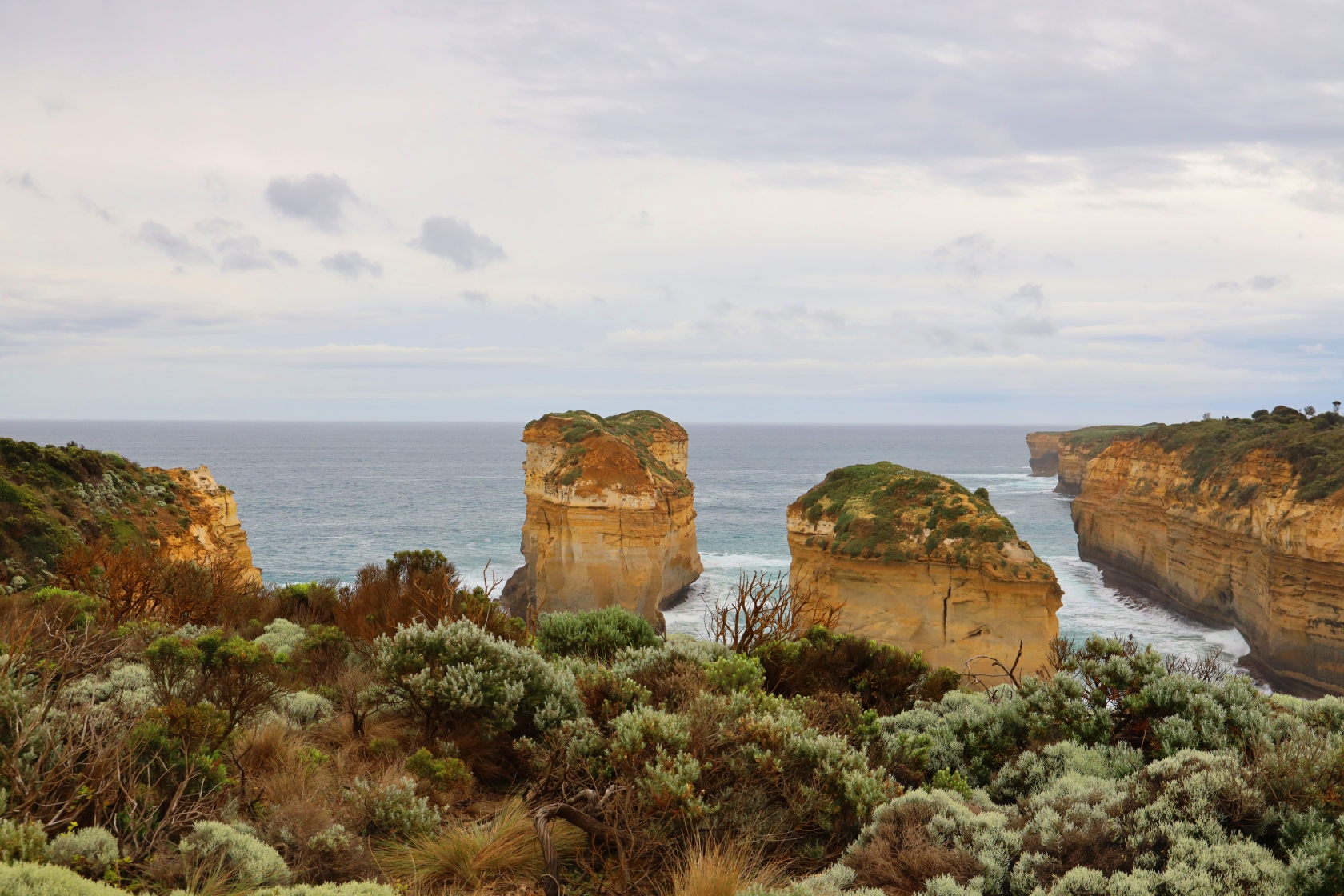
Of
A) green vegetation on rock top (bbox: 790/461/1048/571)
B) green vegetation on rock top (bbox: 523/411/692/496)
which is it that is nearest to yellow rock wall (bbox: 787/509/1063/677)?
green vegetation on rock top (bbox: 790/461/1048/571)

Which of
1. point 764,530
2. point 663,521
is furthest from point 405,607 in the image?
point 764,530

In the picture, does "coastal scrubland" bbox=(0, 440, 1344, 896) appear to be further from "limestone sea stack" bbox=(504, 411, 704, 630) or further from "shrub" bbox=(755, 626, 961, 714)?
"limestone sea stack" bbox=(504, 411, 704, 630)

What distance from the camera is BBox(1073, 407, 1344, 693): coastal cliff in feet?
99.7

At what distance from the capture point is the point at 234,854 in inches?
183

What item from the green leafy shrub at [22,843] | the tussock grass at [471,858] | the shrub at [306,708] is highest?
the green leafy shrub at [22,843]

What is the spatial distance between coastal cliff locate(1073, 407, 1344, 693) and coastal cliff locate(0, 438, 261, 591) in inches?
1448

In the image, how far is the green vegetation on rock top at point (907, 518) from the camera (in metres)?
26.8

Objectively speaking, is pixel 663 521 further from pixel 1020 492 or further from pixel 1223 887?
pixel 1020 492

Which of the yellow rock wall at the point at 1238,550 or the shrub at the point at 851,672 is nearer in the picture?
the shrub at the point at 851,672

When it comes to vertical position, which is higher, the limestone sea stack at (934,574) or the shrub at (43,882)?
the shrub at (43,882)

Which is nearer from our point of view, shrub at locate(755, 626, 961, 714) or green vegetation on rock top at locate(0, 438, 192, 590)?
shrub at locate(755, 626, 961, 714)

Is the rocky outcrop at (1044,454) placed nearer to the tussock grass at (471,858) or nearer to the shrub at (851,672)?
the shrub at (851,672)

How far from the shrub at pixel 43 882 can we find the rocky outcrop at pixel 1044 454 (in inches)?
5325

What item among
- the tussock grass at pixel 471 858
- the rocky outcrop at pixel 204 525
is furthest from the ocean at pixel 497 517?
the tussock grass at pixel 471 858
